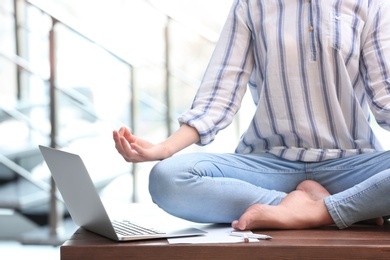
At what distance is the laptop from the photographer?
161 cm

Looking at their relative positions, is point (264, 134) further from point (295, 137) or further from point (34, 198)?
point (34, 198)

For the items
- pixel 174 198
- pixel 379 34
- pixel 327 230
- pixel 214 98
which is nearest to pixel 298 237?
pixel 327 230

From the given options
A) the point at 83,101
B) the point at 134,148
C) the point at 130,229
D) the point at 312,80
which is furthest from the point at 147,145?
the point at 83,101

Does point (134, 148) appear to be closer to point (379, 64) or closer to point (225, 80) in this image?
point (225, 80)

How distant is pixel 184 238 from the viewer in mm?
1646

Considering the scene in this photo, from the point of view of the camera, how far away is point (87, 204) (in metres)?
1.70

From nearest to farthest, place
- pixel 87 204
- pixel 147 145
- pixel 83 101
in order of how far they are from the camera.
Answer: pixel 87 204, pixel 147 145, pixel 83 101

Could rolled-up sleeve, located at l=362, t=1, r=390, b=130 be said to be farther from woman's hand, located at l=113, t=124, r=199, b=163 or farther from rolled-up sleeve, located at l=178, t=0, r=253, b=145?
woman's hand, located at l=113, t=124, r=199, b=163

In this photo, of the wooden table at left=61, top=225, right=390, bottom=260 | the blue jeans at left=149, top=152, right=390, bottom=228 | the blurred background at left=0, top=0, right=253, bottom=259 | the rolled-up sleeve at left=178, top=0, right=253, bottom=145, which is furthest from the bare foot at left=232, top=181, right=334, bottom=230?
the blurred background at left=0, top=0, right=253, bottom=259

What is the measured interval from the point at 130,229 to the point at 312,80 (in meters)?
0.60

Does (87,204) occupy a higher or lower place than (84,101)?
lower

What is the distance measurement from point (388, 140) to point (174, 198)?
234 cm

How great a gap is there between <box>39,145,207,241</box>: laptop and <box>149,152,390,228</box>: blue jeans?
9cm

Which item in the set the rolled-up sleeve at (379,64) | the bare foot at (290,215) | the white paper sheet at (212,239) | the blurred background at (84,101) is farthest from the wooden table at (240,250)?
the blurred background at (84,101)
